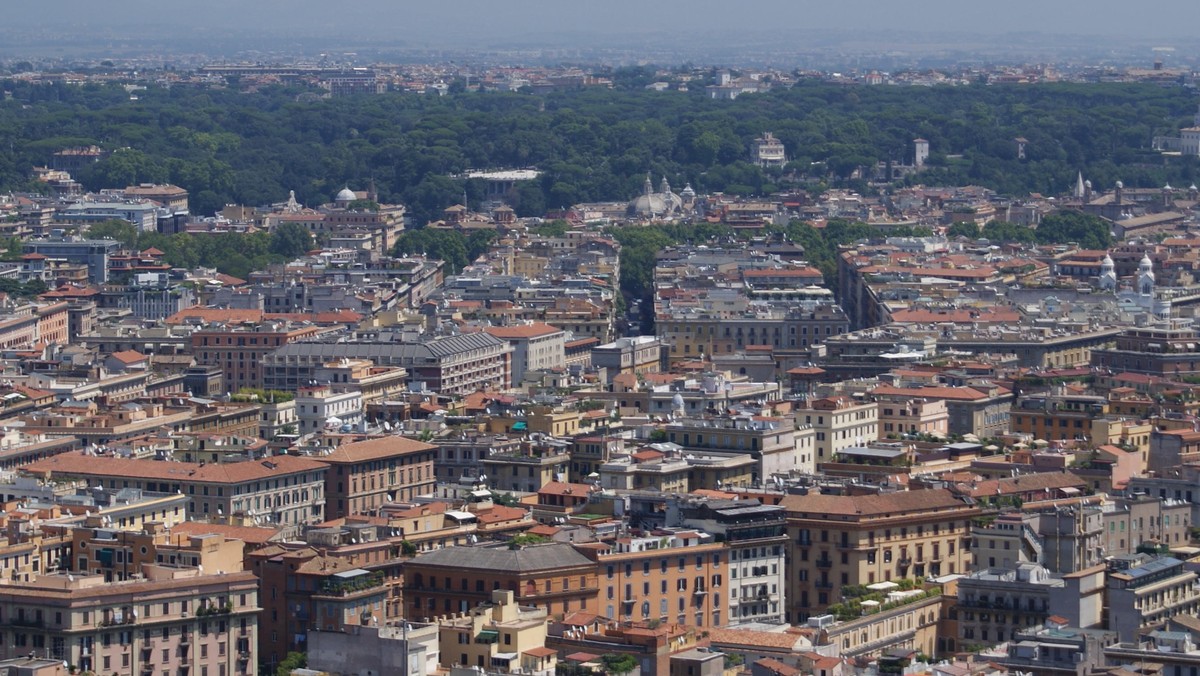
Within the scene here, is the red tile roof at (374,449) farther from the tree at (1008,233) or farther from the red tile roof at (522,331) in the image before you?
the tree at (1008,233)

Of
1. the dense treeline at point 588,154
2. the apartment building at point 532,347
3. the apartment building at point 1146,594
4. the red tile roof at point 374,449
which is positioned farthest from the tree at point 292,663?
the dense treeline at point 588,154

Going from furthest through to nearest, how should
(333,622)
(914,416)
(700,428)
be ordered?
(914,416) < (700,428) < (333,622)

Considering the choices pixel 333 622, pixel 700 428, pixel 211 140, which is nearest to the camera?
pixel 333 622

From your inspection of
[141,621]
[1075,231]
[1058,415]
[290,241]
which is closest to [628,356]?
[1058,415]

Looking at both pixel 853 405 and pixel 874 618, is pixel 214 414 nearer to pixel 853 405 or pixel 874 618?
pixel 853 405

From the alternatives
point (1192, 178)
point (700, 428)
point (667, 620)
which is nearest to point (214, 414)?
point (700, 428)

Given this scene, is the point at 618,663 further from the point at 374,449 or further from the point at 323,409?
the point at 323,409
